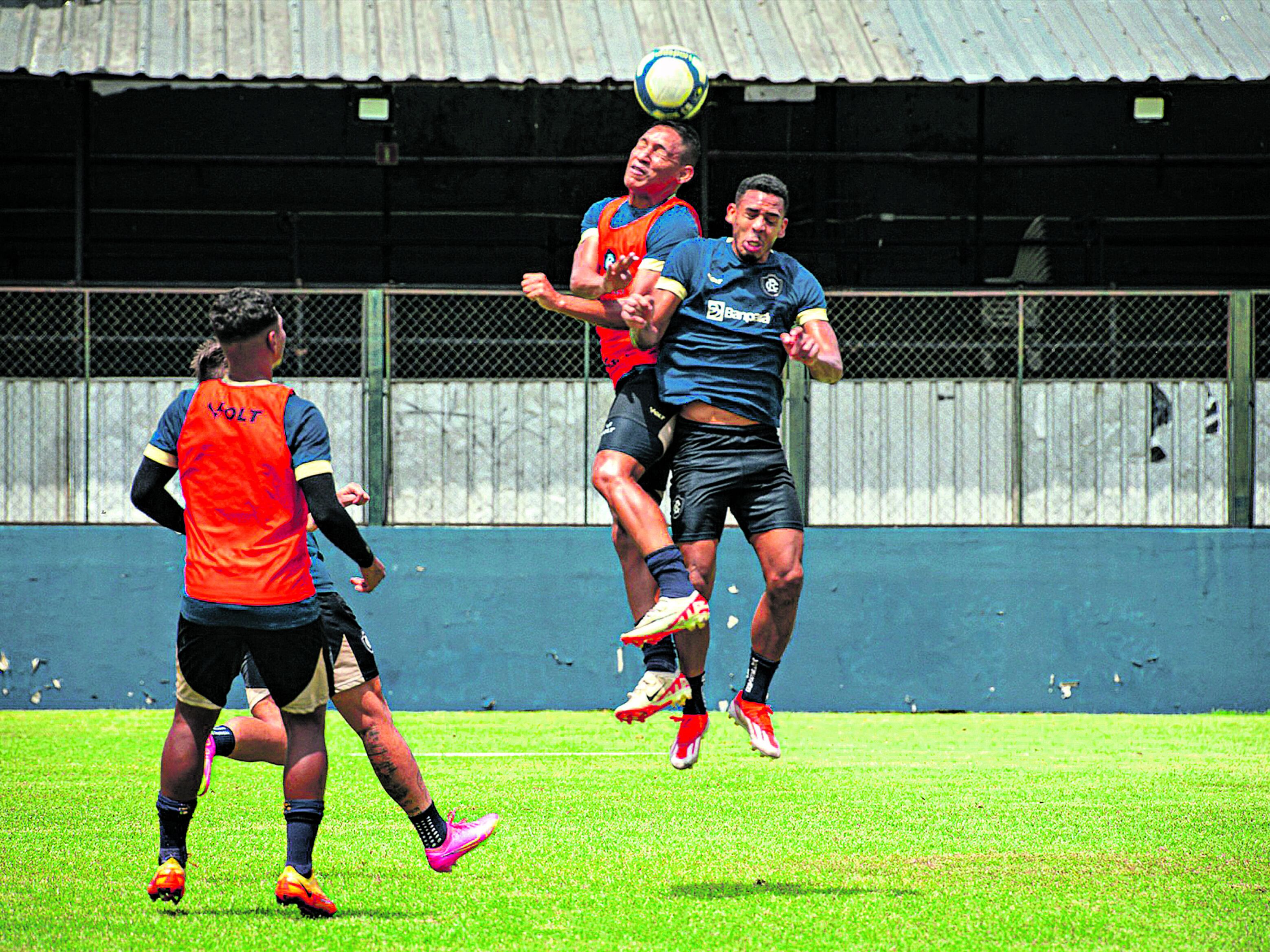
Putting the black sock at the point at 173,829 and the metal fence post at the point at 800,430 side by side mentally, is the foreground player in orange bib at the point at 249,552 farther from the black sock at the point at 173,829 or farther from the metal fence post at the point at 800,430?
the metal fence post at the point at 800,430

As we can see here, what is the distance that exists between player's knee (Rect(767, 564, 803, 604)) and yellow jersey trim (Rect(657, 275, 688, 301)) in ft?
4.19

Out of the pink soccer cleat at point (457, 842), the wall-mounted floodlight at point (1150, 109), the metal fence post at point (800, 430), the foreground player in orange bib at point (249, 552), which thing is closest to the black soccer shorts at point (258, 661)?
the foreground player in orange bib at point (249, 552)

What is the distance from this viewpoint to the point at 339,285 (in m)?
15.6

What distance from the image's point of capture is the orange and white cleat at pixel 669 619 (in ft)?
20.6

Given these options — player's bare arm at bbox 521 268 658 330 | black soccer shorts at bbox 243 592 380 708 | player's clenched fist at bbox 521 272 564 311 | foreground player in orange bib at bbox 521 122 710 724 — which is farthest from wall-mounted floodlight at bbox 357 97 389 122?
black soccer shorts at bbox 243 592 380 708

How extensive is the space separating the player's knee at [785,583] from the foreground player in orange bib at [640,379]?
502 mm

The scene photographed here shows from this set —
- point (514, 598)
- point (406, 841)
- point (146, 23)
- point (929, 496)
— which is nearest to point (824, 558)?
point (929, 496)

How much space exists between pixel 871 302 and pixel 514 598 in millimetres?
4986

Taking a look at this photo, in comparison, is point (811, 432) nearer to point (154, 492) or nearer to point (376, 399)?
point (376, 399)

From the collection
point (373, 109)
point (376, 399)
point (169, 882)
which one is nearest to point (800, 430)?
point (376, 399)

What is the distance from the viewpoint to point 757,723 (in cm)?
695

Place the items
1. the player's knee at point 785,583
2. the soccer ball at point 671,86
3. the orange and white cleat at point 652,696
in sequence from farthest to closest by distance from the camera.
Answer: the soccer ball at point 671,86 → the player's knee at point 785,583 → the orange and white cleat at point 652,696

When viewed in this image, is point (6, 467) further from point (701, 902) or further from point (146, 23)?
point (701, 902)

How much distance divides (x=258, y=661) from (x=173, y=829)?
2.32ft
